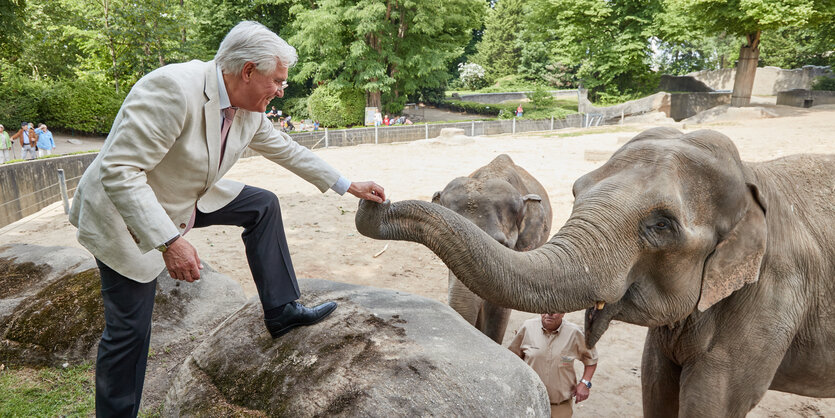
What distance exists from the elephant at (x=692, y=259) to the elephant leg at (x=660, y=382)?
14.4 inches

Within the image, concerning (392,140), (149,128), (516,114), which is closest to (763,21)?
(516,114)

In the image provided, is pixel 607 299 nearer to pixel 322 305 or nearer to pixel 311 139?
pixel 322 305

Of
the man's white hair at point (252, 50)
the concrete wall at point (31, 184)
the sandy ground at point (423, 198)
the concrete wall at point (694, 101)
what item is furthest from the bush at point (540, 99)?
the man's white hair at point (252, 50)

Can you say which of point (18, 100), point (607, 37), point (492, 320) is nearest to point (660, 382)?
point (492, 320)

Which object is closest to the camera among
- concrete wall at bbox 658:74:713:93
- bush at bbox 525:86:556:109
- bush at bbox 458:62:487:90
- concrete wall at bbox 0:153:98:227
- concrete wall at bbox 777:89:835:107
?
concrete wall at bbox 0:153:98:227

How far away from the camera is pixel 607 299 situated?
274cm

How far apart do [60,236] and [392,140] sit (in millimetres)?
17265

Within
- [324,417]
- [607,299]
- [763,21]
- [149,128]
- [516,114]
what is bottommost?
[516,114]

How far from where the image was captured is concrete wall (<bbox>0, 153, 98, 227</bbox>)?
13.3m

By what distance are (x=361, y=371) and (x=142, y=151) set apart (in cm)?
148

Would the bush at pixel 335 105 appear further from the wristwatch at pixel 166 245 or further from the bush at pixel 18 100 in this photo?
the wristwatch at pixel 166 245

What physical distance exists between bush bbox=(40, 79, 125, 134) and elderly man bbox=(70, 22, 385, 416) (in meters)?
28.3

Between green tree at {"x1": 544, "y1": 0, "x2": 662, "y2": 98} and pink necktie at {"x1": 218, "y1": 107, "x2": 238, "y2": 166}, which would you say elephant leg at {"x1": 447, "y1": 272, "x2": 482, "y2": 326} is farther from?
green tree at {"x1": 544, "y1": 0, "x2": 662, "y2": 98}

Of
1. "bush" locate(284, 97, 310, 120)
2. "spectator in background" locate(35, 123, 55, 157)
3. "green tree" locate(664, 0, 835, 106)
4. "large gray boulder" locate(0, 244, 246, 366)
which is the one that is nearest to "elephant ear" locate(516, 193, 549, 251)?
"large gray boulder" locate(0, 244, 246, 366)
